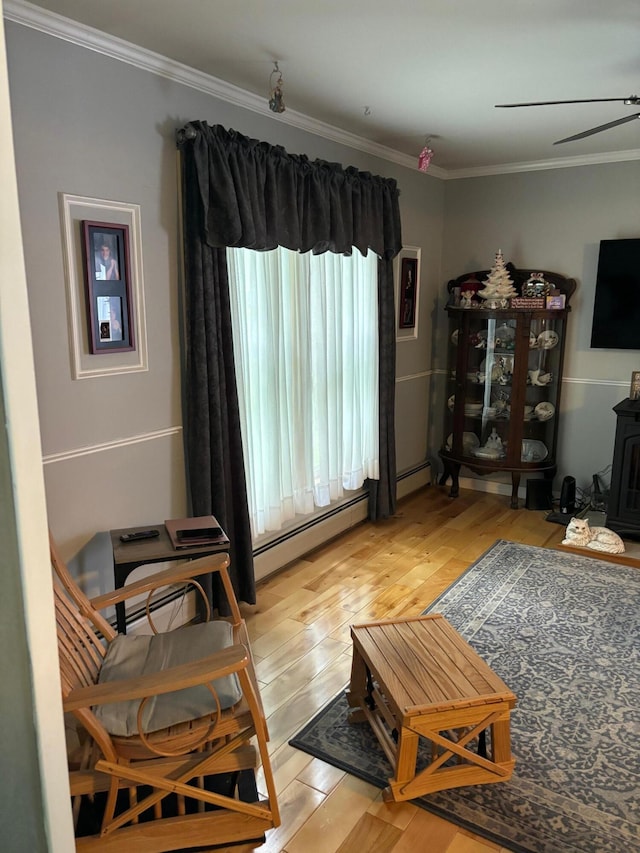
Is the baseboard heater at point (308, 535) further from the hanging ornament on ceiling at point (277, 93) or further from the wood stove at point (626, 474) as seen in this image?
the hanging ornament on ceiling at point (277, 93)

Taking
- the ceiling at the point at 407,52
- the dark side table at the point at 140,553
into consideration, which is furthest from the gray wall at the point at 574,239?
the dark side table at the point at 140,553

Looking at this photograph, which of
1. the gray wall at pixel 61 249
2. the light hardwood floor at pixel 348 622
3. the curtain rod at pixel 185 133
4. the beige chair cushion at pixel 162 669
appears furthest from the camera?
the curtain rod at pixel 185 133

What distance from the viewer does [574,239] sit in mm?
4641

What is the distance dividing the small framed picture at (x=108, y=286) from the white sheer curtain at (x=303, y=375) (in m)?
0.61

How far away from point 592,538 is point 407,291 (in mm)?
2156

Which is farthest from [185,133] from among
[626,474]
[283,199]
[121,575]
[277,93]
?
[626,474]

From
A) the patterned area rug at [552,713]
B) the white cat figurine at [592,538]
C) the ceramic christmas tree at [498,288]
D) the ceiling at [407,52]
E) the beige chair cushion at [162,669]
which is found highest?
the ceiling at [407,52]

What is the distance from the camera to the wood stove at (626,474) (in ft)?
13.3

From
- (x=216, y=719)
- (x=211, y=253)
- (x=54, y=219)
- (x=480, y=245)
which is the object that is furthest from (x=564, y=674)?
(x=480, y=245)

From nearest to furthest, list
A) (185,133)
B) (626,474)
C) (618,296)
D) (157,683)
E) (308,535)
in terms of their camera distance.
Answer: (157,683) → (185,133) → (308,535) → (626,474) → (618,296)

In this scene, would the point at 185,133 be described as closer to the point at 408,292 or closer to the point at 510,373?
the point at 408,292

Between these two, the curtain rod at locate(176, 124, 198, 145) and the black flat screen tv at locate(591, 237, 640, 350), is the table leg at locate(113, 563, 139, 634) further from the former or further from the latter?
the black flat screen tv at locate(591, 237, 640, 350)

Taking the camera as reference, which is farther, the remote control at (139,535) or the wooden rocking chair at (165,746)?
the remote control at (139,535)

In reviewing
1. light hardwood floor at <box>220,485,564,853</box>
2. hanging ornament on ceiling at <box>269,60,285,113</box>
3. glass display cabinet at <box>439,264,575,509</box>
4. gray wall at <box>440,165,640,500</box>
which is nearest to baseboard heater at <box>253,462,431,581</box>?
light hardwood floor at <box>220,485,564,853</box>
